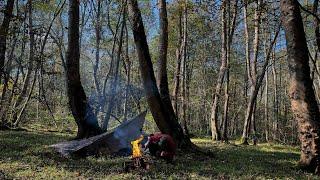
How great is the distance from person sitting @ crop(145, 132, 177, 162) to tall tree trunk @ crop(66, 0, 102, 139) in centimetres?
546

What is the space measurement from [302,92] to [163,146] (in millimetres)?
4719

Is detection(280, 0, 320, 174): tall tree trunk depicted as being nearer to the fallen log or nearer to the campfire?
the campfire

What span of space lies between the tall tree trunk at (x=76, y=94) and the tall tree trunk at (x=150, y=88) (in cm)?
400

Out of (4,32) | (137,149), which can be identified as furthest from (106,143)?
(4,32)

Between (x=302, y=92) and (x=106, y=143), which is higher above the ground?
(x=302, y=92)

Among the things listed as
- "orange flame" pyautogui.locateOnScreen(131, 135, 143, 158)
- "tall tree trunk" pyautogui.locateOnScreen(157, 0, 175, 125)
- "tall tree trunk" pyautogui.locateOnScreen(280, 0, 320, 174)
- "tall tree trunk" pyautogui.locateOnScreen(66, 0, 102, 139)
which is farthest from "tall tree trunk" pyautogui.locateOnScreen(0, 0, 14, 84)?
"tall tree trunk" pyautogui.locateOnScreen(280, 0, 320, 174)

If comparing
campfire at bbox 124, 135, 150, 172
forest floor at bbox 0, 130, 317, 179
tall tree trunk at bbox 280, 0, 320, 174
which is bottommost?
forest floor at bbox 0, 130, 317, 179

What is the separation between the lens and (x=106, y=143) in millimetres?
15953

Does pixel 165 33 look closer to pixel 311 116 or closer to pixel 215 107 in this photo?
pixel 311 116

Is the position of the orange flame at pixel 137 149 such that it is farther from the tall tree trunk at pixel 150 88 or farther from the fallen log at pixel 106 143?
the tall tree trunk at pixel 150 88

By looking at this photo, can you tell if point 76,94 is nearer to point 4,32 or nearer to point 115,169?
point 4,32

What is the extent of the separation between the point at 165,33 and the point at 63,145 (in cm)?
599

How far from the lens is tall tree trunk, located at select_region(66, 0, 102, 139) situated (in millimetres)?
18625

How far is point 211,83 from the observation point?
202 feet
